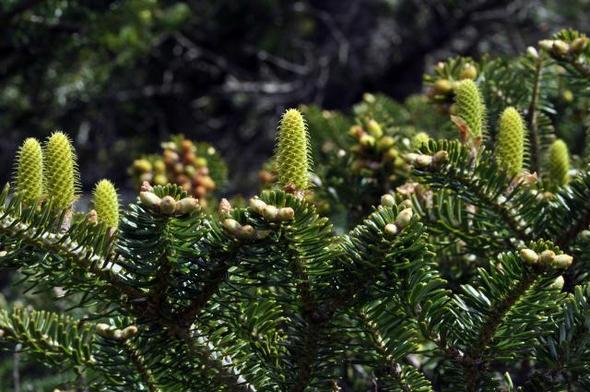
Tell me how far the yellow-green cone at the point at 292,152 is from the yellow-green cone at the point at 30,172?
0.38 meters

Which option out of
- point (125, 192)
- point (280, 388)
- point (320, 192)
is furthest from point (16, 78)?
point (280, 388)

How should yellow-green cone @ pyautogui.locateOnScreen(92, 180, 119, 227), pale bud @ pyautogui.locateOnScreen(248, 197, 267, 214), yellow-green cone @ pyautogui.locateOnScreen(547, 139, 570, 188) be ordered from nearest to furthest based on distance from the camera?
pale bud @ pyautogui.locateOnScreen(248, 197, 267, 214) < yellow-green cone @ pyautogui.locateOnScreen(92, 180, 119, 227) < yellow-green cone @ pyautogui.locateOnScreen(547, 139, 570, 188)

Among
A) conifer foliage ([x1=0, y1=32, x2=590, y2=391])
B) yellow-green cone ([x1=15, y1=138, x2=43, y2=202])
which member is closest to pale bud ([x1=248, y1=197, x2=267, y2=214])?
conifer foliage ([x1=0, y1=32, x2=590, y2=391])

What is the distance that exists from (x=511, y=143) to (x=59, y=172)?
34.5 inches

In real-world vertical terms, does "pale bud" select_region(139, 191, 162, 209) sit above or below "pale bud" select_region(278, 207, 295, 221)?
above

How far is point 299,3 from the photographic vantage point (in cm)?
598

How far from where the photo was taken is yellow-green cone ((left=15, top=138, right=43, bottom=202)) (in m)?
1.26

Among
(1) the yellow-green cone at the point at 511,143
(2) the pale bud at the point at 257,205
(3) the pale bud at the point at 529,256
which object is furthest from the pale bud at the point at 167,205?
(1) the yellow-green cone at the point at 511,143

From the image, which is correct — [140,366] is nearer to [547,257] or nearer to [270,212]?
[270,212]

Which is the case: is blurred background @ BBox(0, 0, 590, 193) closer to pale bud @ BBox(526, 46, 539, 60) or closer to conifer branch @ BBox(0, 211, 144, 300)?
pale bud @ BBox(526, 46, 539, 60)

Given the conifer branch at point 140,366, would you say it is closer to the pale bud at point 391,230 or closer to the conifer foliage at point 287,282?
the conifer foliage at point 287,282

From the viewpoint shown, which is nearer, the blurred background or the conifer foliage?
the conifer foliage

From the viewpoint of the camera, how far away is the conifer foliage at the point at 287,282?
46.5 inches

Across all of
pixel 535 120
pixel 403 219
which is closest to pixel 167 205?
pixel 403 219
